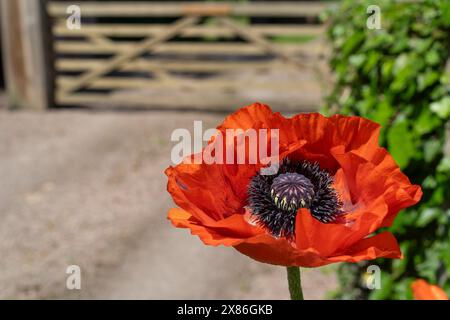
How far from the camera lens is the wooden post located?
821 cm

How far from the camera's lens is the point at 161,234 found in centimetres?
486

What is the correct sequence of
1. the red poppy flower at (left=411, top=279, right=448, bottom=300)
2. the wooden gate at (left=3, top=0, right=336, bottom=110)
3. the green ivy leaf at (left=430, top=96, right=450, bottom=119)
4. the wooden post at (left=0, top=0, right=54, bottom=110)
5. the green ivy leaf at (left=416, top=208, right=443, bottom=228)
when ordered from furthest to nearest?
the wooden gate at (left=3, top=0, right=336, bottom=110) < the wooden post at (left=0, top=0, right=54, bottom=110) < the green ivy leaf at (left=416, top=208, right=443, bottom=228) < the green ivy leaf at (left=430, top=96, right=450, bottom=119) < the red poppy flower at (left=411, top=279, right=448, bottom=300)

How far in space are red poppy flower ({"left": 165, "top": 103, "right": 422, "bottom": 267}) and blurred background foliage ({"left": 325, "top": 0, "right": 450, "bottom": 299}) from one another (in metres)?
1.66

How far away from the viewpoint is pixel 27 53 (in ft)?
27.5

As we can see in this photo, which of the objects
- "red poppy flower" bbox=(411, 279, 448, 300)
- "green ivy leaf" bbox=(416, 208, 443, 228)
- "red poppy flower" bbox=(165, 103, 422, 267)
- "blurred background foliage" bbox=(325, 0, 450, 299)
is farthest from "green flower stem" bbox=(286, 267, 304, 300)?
"green ivy leaf" bbox=(416, 208, 443, 228)

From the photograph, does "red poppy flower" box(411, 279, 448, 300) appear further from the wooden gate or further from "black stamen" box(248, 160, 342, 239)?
the wooden gate

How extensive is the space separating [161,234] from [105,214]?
0.64 metres

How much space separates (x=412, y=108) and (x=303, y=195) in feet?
6.13

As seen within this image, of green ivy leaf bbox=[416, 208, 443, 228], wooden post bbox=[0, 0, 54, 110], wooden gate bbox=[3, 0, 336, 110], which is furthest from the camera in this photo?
wooden gate bbox=[3, 0, 336, 110]

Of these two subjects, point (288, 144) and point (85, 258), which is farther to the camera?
point (85, 258)

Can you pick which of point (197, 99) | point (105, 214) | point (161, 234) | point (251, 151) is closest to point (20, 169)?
point (105, 214)

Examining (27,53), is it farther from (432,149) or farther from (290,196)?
(290,196)

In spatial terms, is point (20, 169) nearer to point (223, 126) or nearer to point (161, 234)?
point (161, 234)

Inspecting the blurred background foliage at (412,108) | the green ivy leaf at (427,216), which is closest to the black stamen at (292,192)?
the blurred background foliage at (412,108)
